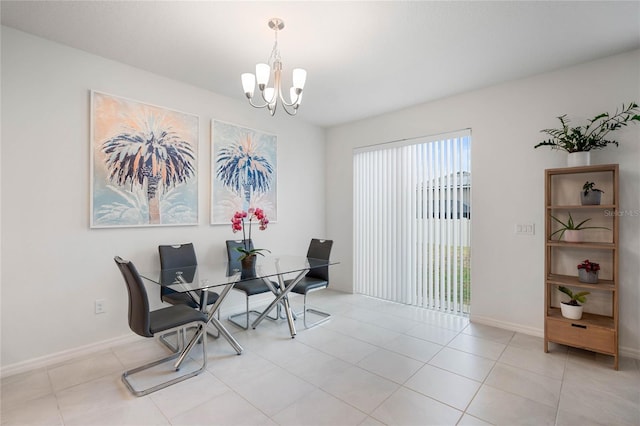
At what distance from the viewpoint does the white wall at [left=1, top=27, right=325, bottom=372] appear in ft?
7.61

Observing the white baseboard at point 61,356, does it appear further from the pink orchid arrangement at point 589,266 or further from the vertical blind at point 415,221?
the pink orchid arrangement at point 589,266

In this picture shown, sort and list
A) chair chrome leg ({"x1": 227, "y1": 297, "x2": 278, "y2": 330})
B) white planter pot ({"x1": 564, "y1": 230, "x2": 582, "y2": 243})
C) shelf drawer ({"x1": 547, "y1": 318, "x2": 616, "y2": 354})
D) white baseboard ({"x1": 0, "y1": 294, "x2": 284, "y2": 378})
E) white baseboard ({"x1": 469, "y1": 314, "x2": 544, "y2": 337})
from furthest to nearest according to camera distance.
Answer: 1. chair chrome leg ({"x1": 227, "y1": 297, "x2": 278, "y2": 330})
2. white baseboard ({"x1": 469, "y1": 314, "x2": 544, "y2": 337})
3. white planter pot ({"x1": 564, "y1": 230, "x2": 582, "y2": 243})
4. shelf drawer ({"x1": 547, "y1": 318, "x2": 616, "y2": 354})
5. white baseboard ({"x1": 0, "y1": 294, "x2": 284, "y2": 378})

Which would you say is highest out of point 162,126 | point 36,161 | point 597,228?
point 162,126

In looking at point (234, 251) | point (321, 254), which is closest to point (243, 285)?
point (234, 251)

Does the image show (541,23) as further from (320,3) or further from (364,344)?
(364,344)

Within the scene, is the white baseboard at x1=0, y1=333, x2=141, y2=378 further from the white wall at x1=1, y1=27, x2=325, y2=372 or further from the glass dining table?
the glass dining table

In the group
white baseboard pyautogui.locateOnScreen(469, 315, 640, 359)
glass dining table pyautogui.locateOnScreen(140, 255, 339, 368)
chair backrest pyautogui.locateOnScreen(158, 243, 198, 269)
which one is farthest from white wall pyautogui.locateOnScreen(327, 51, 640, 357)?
chair backrest pyautogui.locateOnScreen(158, 243, 198, 269)

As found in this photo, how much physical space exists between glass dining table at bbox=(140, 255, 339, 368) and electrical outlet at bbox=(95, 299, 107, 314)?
0.43m

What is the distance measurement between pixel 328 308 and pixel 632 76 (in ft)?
12.5

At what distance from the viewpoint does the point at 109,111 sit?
2779mm

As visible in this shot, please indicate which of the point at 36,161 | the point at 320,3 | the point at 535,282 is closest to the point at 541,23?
the point at 320,3

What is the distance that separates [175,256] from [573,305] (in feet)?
12.2

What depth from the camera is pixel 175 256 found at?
3.06m

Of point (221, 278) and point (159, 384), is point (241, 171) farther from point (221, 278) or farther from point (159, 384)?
point (159, 384)
